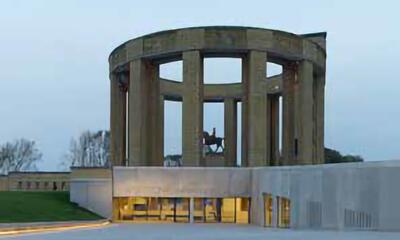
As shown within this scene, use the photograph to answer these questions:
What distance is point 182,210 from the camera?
3347 centimetres

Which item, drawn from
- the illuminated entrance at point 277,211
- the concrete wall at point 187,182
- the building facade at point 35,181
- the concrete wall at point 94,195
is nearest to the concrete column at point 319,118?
the concrete wall at point 187,182

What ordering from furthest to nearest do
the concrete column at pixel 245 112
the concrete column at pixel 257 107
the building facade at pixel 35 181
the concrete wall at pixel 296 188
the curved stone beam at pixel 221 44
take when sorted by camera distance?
the building facade at pixel 35 181 < the concrete column at pixel 245 112 < the concrete column at pixel 257 107 < the curved stone beam at pixel 221 44 < the concrete wall at pixel 296 188

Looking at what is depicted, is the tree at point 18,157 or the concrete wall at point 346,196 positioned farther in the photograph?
the tree at point 18,157

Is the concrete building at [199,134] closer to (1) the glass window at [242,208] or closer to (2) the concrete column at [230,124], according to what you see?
(1) the glass window at [242,208]

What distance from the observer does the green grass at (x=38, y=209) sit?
28.1 metres

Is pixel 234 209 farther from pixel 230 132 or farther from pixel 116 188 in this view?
pixel 230 132

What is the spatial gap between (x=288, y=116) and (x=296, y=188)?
65.0ft

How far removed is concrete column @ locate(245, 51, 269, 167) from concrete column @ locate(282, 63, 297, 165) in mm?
4585

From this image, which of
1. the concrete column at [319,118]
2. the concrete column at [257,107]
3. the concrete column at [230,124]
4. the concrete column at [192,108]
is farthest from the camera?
the concrete column at [230,124]

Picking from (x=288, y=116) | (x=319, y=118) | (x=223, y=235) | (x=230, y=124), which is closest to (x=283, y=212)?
(x=223, y=235)

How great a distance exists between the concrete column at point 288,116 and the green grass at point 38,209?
12826mm

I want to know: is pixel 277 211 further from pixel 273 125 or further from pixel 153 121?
pixel 273 125

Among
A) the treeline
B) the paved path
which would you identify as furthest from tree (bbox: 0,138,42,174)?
the paved path

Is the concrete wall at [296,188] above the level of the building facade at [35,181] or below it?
above
